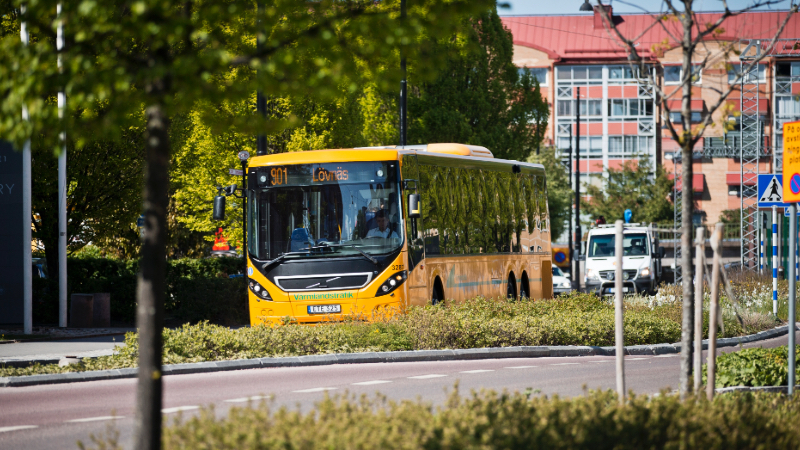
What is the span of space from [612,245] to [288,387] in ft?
90.9

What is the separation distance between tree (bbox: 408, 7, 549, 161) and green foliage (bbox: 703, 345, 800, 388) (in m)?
27.9

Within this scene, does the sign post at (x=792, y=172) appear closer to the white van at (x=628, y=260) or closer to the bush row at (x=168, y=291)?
the bush row at (x=168, y=291)

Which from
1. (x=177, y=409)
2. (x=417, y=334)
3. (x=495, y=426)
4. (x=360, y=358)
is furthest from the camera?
(x=417, y=334)

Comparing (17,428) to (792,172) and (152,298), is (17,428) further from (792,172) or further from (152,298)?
(792,172)

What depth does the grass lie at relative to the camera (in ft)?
47.8

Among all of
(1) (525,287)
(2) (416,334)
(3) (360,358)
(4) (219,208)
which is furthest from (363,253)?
(1) (525,287)

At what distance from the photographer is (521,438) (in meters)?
5.85

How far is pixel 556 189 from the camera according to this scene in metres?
67.5

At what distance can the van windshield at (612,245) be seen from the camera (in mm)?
37500

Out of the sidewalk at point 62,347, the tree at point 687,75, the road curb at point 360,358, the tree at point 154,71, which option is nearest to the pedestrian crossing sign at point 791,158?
the tree at point 687,75

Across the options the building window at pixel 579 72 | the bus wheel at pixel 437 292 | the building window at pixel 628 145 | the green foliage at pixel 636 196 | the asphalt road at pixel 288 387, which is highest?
the building window at pixel 579 72

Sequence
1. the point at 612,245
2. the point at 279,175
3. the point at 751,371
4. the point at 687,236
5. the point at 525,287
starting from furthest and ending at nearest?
1. the point at 612,245
2. the point at 525,287
3. the point at 279,175
4. the point at 751,371
5. the point at 687,236

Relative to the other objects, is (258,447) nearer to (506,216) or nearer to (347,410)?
(347,410)

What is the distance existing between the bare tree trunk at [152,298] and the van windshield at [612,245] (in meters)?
32.8
